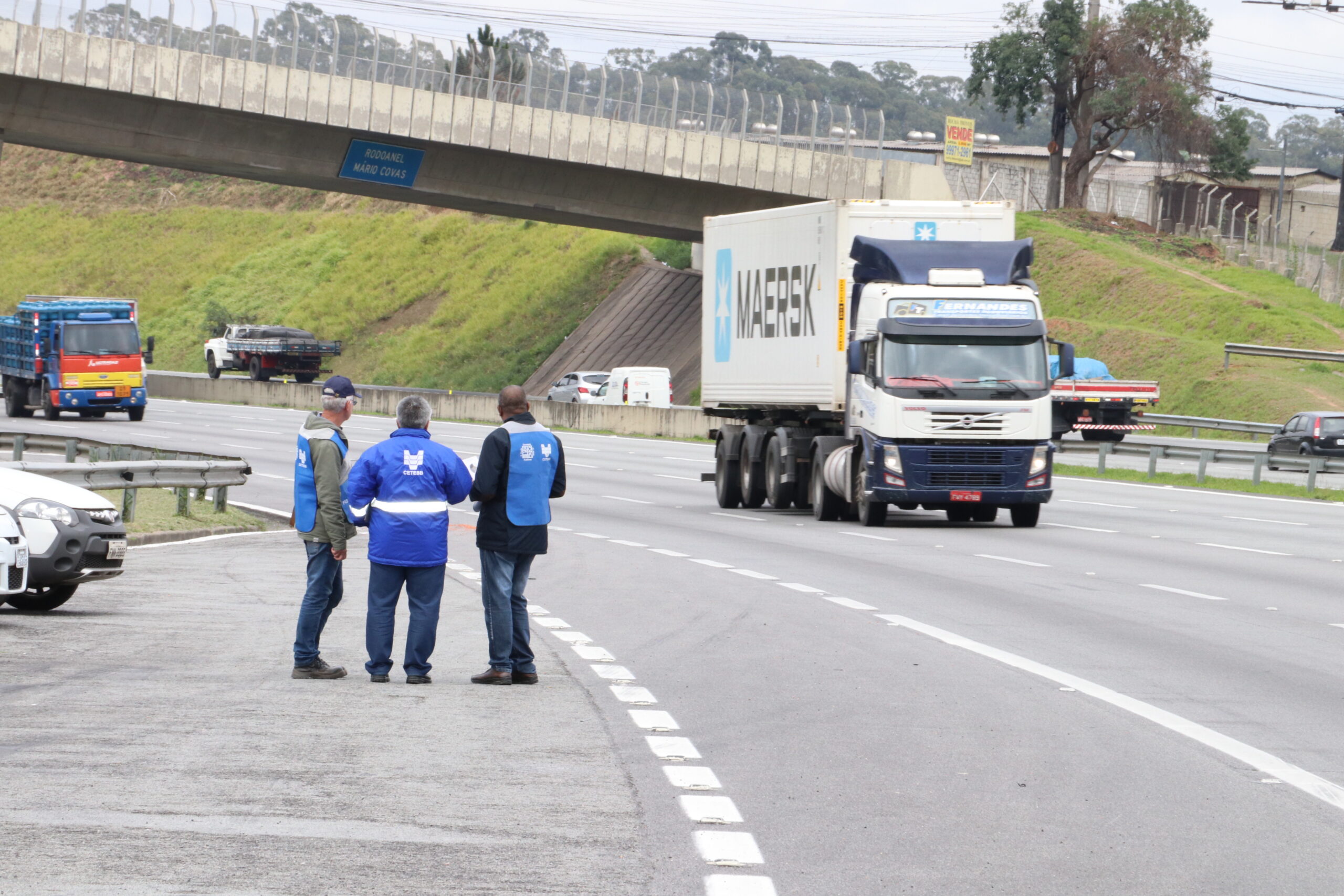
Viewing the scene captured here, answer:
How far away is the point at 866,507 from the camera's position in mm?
24234

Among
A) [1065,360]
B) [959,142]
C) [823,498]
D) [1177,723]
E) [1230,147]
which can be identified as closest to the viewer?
[1177,723]

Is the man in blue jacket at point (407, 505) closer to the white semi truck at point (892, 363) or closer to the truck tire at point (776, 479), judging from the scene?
the white semi truck at point (892, 363)

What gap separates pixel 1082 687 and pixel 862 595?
17.2 ft

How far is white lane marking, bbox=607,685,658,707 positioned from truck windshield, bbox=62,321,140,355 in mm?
41087

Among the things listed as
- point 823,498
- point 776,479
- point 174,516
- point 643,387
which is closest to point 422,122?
point 643,387

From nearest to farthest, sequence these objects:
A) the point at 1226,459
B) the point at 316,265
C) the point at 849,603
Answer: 1. the point at 849,603
2. the point at 1226,459
3. the point at 316,265

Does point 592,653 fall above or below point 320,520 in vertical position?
below

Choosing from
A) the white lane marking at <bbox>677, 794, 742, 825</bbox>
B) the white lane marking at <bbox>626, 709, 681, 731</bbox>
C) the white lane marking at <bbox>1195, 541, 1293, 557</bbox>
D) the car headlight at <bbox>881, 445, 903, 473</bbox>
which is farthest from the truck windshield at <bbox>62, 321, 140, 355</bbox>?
the white lane marking at <bbox>677, 794, 742, 825</bbox>

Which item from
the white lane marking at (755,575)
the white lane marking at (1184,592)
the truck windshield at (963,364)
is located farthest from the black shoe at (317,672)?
the truck windshield at (963,364)

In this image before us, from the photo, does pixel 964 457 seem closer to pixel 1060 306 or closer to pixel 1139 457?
pixel 1139 457

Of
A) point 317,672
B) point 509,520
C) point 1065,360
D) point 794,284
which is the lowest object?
point 317,672

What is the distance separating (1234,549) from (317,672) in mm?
13758

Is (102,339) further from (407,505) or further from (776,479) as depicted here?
(407,505)

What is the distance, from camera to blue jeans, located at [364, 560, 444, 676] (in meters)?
10.5
